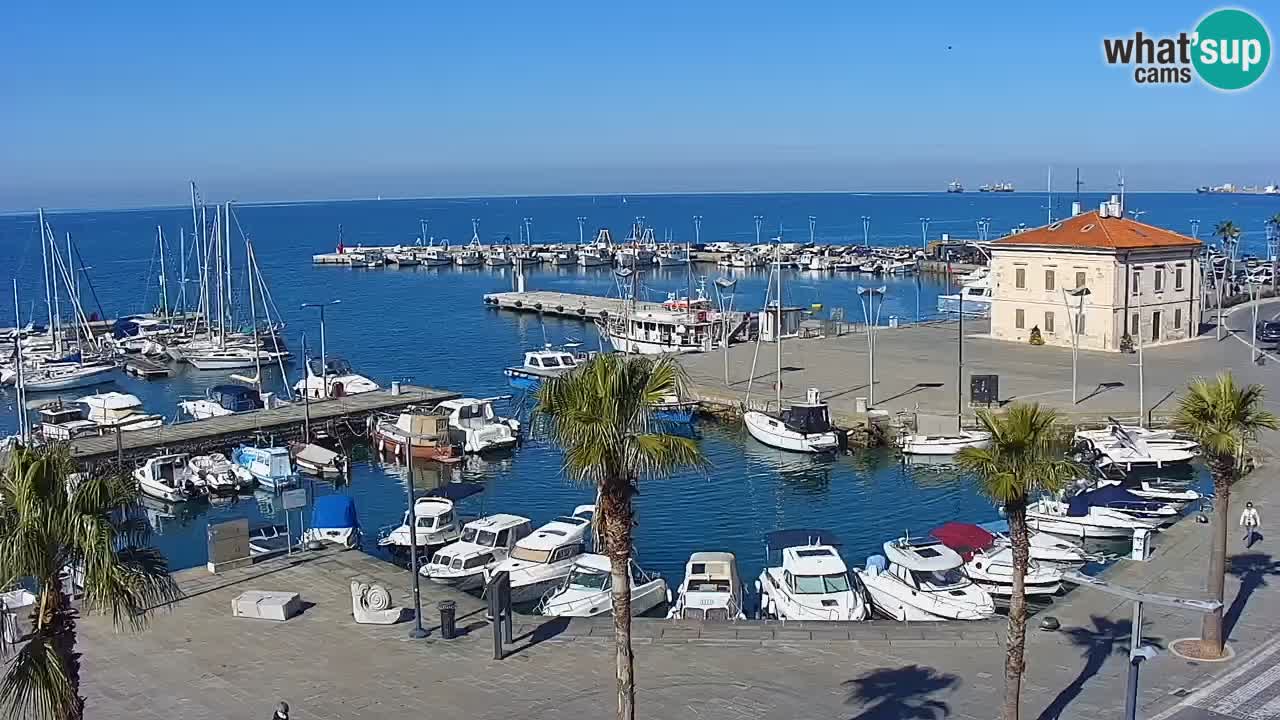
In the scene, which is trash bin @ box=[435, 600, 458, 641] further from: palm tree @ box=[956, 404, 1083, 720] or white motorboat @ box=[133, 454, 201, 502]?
white motorboat @ box=[133, 454, 201, 502]

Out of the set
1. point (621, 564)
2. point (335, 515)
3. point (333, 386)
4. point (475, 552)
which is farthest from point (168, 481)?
point (621, 564)

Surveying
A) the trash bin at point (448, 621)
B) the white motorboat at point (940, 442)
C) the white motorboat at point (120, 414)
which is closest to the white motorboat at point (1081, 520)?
the white motorboat at point (940, 442)

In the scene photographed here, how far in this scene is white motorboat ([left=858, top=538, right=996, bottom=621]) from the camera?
2747 centimetres

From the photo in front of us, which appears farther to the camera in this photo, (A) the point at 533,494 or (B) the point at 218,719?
(A) the point at 533,494

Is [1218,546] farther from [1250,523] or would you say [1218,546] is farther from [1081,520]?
[1081,520]

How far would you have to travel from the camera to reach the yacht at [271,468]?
47.2 meters

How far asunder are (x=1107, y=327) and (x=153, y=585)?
5786 centimetres

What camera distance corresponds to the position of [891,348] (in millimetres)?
67688

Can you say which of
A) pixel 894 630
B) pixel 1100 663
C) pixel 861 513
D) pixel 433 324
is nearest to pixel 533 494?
pixel 861 513

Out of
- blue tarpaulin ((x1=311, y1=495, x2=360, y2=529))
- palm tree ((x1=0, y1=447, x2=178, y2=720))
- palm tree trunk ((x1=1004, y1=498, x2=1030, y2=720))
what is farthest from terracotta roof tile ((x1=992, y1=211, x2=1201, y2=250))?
palm tree ((x1=0, y1=447, x2=178, y2=720))

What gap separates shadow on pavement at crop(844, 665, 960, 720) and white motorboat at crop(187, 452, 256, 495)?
105 ft

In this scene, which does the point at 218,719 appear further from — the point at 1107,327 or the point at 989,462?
the point at 1107,327

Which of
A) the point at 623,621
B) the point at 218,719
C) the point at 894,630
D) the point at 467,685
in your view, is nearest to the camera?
the point at 623,621

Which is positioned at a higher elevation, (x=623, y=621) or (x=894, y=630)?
(x=623, y=621)
